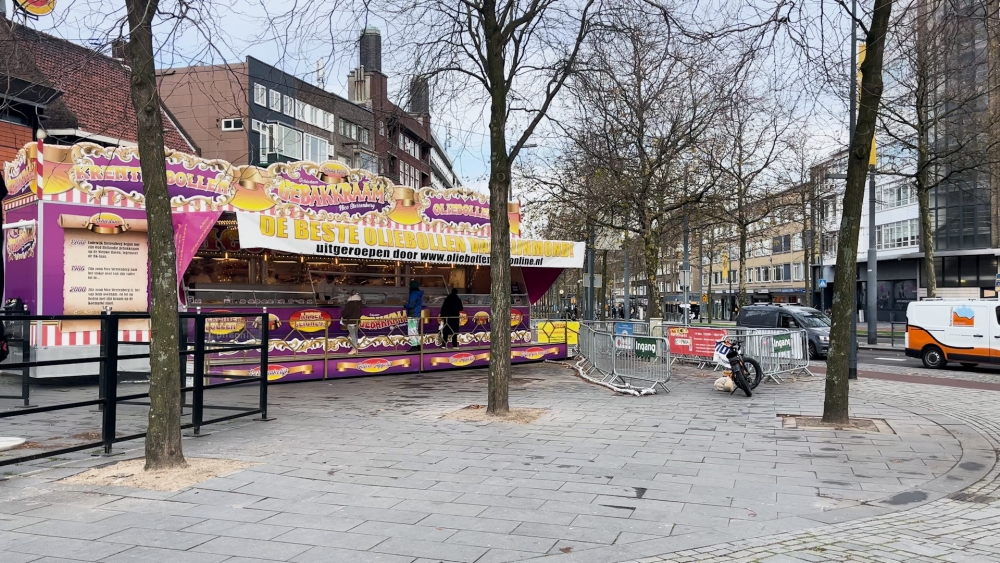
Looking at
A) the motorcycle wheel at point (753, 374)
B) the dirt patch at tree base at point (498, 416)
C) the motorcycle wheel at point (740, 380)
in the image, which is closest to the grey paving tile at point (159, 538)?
the dirt patch at tree base at point (498, 416)

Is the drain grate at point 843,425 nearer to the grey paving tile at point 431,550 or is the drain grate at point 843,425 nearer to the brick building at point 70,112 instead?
the grey paving tile at point 431,550

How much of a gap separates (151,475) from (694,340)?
14905 mm

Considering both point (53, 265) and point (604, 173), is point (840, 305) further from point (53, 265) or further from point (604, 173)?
point (53, 265)

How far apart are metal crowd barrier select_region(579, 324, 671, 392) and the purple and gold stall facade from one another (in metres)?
4.22

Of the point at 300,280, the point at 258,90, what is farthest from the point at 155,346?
the point at 258,90

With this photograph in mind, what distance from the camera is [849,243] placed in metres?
9.48

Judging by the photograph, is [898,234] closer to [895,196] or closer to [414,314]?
[895,196]

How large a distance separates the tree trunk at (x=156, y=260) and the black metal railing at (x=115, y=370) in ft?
2.45

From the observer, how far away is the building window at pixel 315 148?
44481 mm

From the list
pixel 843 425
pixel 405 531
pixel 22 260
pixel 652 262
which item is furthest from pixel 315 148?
pixel 405 531

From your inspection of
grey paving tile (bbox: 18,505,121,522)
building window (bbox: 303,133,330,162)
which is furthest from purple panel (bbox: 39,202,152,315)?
building window (bbox: 303,133,330,162)

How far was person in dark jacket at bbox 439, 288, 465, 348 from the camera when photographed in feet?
58.0

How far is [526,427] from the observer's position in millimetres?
9445

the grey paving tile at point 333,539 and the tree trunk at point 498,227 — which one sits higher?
the tree trunk at point 498,227
